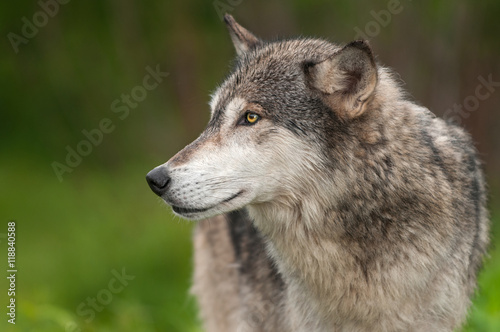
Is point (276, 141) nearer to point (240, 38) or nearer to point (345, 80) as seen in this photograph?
point (345, 80)

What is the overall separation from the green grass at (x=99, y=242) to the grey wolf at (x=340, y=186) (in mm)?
2603

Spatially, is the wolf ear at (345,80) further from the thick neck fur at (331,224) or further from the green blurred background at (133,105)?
the green blurred background at (133,105)

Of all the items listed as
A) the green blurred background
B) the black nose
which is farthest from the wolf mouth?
the green blurred background

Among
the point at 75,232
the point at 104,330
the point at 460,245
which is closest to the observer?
the point at 460,245

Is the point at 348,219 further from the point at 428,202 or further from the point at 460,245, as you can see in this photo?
the point at 460,245

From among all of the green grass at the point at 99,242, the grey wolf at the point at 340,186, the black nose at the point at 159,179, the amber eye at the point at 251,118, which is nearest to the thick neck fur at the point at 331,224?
the grey wolf at the point at 340,186

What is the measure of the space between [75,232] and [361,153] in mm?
7440

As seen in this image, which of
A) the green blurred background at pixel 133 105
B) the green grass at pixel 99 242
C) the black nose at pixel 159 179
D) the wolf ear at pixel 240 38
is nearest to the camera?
the black nose at pixel 159 179

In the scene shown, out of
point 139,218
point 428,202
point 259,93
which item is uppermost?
point 139,218

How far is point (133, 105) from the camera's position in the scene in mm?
11906

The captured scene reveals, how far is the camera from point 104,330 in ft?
18.6

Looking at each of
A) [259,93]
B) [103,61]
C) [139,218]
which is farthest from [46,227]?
[259,93]

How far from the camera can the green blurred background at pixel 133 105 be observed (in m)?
9.50

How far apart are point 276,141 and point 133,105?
8.64 metres
